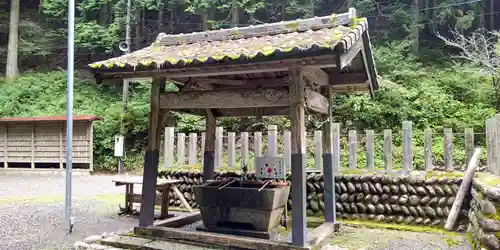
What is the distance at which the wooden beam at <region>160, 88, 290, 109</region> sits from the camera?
4680mm

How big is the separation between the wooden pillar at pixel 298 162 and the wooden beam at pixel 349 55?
1.91 ft

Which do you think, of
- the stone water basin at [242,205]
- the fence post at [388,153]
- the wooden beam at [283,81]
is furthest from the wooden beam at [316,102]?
the fence post at [388,153]

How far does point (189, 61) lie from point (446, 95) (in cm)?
1208

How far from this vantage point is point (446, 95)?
13438mm

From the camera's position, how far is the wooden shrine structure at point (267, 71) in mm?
4355

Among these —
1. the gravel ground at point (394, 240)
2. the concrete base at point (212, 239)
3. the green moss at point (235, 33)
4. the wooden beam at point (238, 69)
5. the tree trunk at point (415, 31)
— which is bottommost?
the gravel ground at point (394, 240)

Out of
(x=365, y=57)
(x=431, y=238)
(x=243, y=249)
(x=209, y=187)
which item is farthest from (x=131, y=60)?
(x=431, y=238)

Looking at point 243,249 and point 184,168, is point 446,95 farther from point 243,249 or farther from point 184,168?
point 243,249

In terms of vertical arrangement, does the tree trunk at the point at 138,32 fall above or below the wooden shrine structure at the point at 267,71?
above

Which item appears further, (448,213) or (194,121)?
(194,121)

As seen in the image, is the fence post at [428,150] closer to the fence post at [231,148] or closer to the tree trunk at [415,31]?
the fence post at [231,148]

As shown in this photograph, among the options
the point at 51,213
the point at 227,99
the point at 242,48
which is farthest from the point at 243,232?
the point at 51,213

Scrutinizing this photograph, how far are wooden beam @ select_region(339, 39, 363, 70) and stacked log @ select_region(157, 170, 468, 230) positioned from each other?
2471mm

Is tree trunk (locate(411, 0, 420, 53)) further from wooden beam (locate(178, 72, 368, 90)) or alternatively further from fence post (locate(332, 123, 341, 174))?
wooden beam (locate(178, 72, 368, 90))
